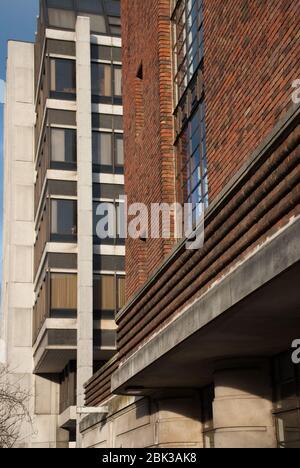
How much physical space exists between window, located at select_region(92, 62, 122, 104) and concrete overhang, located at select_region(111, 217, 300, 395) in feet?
90.8

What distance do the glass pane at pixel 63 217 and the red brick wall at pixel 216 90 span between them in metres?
19.1

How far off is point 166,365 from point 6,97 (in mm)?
41543

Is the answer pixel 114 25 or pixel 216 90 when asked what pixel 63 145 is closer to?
pixel 114 25

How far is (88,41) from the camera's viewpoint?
4269 centimetres

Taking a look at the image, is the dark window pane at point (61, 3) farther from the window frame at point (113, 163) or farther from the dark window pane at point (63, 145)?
the window frame at point (113, 163)

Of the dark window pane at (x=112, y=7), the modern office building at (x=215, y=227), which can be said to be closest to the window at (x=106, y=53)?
the dark window pane at (x=112, y=7)

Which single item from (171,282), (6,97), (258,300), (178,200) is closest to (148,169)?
(178,200)

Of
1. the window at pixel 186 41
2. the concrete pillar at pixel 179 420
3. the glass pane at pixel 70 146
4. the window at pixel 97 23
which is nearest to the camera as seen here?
the window at pixel 186 41

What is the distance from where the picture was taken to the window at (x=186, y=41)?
16.4 m

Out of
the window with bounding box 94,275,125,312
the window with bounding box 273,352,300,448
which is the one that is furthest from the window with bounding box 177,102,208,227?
the window with bounding box 94,275,125,312

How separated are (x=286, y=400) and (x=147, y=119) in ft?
27.8

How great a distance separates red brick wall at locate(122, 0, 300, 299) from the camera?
456 inches

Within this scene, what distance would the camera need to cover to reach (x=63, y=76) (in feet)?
142

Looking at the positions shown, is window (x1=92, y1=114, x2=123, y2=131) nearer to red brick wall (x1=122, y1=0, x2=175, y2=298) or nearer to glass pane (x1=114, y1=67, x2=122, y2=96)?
glass pane (x1=114, y1=67, x2=122, y2=96)
